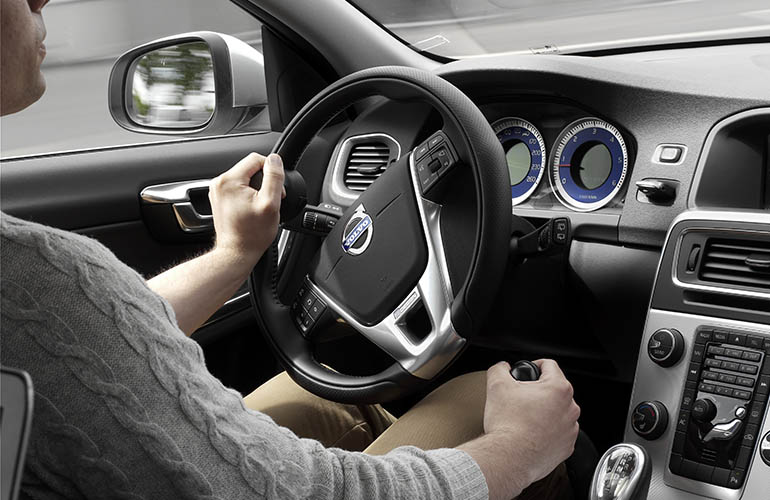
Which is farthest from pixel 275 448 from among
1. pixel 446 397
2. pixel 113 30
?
pixel 113 30

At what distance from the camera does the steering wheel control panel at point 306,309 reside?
1506 millimetres

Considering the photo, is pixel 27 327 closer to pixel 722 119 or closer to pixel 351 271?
pixel 351 271

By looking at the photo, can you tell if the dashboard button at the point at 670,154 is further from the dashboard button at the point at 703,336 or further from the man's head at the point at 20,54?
the man's head at the point at 20,54

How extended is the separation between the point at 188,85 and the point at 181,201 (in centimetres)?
49

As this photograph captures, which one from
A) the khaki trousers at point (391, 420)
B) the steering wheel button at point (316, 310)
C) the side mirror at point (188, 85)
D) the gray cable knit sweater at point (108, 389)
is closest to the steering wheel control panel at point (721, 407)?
the khaki trousers at point (391, 420)

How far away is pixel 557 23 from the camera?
2.40 metres

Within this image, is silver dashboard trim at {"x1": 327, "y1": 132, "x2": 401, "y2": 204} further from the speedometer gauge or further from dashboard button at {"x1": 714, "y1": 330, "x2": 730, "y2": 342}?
dashboard button at {"x1": 714, "y1": 330, "x2": 730, "y2": 342}

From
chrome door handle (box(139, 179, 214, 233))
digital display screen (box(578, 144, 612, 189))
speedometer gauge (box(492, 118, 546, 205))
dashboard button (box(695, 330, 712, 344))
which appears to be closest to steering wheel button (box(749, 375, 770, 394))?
dashboard button (box(695, 330, 712, 344))

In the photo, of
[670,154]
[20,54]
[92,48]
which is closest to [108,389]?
[20,54]

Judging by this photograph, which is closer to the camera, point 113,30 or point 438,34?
point 438,34

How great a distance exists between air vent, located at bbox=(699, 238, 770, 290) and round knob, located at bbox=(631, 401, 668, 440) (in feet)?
0.77

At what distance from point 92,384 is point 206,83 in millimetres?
1565

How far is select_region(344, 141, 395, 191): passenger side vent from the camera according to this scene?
1.72 m

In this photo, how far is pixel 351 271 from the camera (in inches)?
57.2
